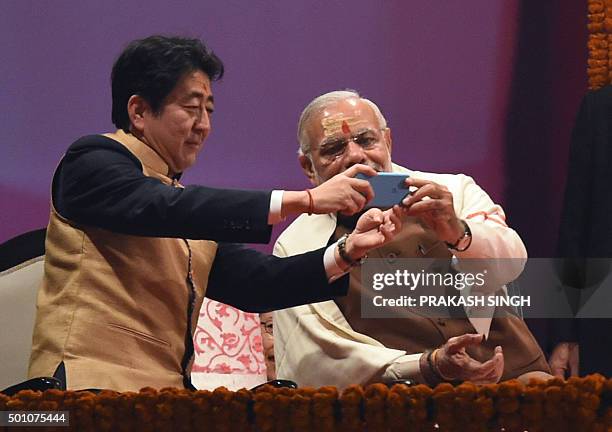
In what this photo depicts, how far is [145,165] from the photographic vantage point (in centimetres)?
245

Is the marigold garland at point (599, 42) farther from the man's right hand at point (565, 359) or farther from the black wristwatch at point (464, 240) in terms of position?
the black wristwatch at point (464, 240)

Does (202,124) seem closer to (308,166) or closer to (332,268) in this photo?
(332,268)

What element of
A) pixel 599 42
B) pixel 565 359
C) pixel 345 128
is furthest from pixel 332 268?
pixel 599 42

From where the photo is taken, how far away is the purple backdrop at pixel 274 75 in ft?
12.8

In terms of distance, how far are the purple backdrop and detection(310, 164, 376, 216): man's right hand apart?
5.55 ft

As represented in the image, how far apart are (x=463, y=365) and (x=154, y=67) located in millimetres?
944

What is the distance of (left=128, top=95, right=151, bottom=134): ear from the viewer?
2494 millimetres

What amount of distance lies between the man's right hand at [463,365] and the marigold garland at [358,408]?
67cm

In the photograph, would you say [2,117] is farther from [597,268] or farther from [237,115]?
[597,268]

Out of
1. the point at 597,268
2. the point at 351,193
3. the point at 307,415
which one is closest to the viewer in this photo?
the point at 307,415

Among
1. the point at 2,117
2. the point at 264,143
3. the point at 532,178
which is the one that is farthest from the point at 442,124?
the point at 2,117

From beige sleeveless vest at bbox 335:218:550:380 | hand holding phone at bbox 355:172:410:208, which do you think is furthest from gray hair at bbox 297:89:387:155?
hand holding phone at bbox 355:172:410:208

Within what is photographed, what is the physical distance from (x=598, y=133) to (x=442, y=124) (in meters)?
0.64

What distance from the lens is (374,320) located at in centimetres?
297
